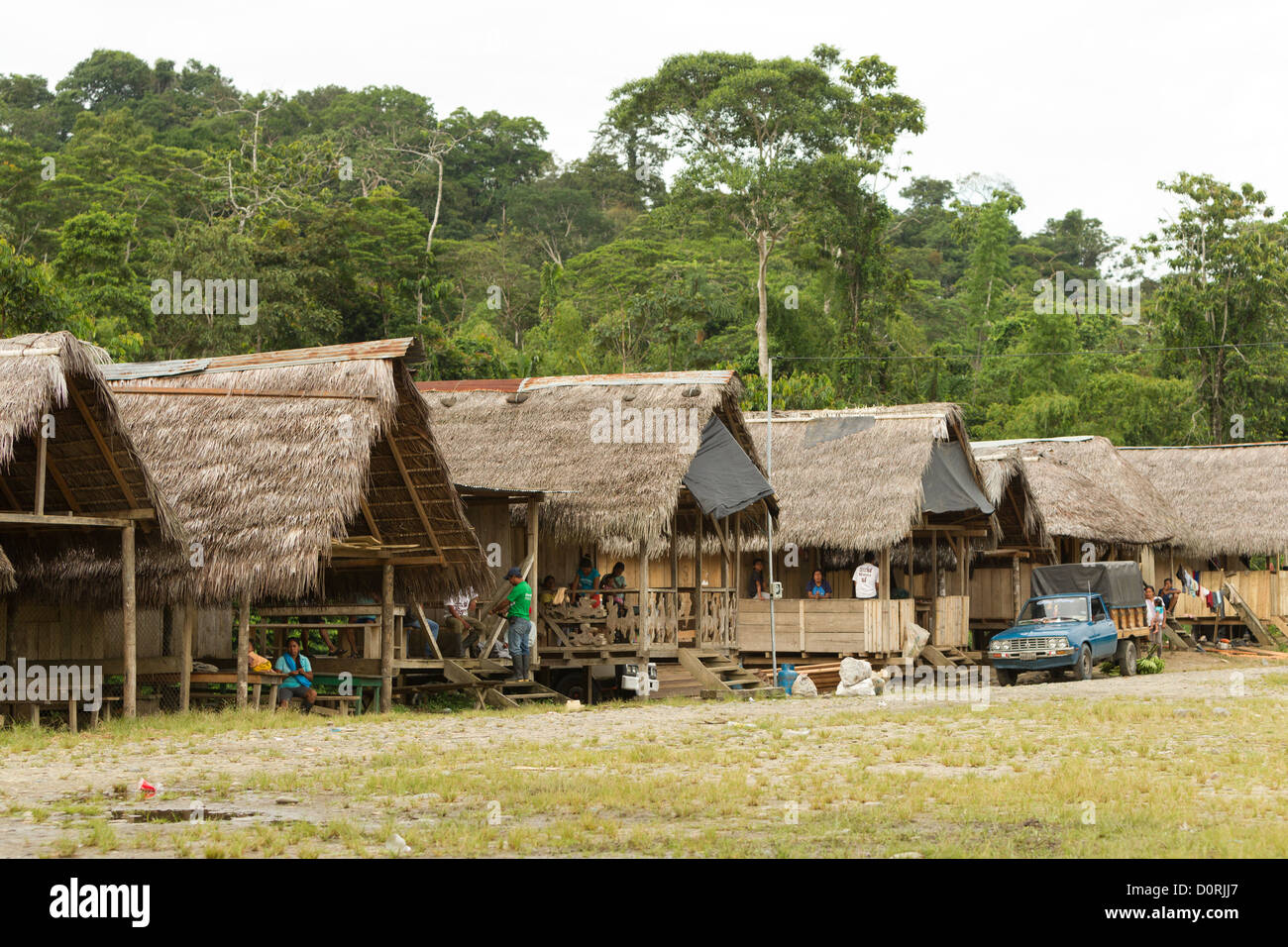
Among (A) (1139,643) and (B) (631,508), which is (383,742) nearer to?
(B) (631,508)

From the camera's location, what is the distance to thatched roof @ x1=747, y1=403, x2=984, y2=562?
956 inches

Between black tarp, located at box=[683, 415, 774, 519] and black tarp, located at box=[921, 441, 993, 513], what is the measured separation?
4460mm

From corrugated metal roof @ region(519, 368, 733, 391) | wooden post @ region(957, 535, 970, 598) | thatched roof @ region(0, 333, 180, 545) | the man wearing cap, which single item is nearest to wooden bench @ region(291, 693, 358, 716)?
the man wearing cap

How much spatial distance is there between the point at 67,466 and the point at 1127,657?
17.8 meters

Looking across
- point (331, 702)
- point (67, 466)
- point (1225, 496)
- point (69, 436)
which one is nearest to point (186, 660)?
point (331, 702)

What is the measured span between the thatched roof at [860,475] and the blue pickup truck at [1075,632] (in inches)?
97.1

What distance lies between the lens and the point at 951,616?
27.2m

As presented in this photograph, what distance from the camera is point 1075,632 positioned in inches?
938

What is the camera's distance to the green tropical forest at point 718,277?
129ft

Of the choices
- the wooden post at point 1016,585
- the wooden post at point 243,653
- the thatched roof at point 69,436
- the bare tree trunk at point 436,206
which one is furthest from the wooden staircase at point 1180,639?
the bare tree trunk at point 436,206

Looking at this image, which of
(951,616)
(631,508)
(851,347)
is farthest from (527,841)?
(851,347)

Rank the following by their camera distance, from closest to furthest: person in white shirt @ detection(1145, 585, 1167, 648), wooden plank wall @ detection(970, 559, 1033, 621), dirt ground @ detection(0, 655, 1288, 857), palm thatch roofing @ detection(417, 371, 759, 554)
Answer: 1. dirt ground @ detection(0, 655, 1288, 857)
2. palm thatch roofing @ detection(417, 371, 759, 554)
3. person in white shirt @ detection(1145, 585, 1167, 648)
4. wooden plank wall @ detection(970, 559, 1033, 621)

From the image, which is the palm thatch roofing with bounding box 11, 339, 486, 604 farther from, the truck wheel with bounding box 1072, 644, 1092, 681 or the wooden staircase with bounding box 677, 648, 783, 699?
the truck wheel with bounding box 1072, 644, 1092, 681

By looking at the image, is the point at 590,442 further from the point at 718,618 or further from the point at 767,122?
the point at 767,122
